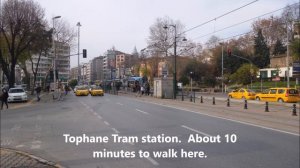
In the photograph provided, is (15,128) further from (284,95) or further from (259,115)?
(284,95)

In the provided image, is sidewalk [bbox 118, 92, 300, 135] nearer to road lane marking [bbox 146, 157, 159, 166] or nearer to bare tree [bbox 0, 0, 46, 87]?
road lane marking [bbox 146, 157, 159, 166]

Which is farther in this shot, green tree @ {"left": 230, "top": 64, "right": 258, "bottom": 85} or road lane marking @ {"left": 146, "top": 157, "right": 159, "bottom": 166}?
green tree @ {"left": 230, "top": 64, "right": 258, "bottom": 85}

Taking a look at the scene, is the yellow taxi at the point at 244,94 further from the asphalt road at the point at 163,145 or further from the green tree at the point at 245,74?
the asphalt road at the point at 163,145

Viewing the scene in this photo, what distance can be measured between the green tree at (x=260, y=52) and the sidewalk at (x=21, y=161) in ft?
277

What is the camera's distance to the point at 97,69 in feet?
583

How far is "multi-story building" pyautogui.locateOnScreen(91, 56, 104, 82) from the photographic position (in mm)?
163825

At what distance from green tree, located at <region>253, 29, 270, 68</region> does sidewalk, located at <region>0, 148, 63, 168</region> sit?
277 ft

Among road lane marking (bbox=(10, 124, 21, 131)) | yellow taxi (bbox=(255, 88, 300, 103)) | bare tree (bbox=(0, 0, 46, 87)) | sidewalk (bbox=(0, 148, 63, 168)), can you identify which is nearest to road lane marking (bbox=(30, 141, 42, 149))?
sidewalk (bbox=(0, 148, 63, 168))

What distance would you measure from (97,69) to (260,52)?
9441 cm

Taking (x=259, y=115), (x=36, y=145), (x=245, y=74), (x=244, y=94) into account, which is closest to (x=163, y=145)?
(x=36, y=145)

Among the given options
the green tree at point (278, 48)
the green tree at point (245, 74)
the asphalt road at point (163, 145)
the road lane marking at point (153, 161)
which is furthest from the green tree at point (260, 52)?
the road lane marking at point (153, 161)

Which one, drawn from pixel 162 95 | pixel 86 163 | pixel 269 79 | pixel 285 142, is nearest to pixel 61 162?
pixel 86 163

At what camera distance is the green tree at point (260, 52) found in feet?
306

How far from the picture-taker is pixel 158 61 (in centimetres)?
9362
